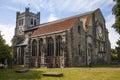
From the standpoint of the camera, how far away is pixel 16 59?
195 feet

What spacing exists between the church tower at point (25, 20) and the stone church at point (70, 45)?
25.5m

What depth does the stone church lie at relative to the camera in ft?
130

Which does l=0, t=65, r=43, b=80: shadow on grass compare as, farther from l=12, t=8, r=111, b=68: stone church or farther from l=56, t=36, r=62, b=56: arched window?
l=56, t=36, r=62, b=56: arched window

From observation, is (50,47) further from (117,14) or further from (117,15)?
(117,14)

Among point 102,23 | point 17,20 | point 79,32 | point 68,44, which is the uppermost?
point 17,20

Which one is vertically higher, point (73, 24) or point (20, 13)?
point (20, 13)

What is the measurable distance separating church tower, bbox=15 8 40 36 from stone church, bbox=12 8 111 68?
25.5 meters

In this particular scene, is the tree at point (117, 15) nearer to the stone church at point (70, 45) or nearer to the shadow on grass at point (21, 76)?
the shadow on grass at point (21, 76)

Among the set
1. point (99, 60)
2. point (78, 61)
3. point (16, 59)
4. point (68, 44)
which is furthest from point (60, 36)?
point (16, 59)

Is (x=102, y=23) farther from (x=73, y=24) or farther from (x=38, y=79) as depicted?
(x=38, y=79)

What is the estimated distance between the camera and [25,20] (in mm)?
84312

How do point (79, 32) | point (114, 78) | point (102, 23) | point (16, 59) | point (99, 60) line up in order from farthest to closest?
point (16, 59) < point (102, 23) < point (99, 60) < point (79, 32) < point (114, 78)

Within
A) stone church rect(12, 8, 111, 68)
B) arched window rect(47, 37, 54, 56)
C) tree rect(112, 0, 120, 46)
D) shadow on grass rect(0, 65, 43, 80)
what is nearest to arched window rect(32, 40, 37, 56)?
stone church rect(12, 8, 111, 68)

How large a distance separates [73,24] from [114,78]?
2224 cm
